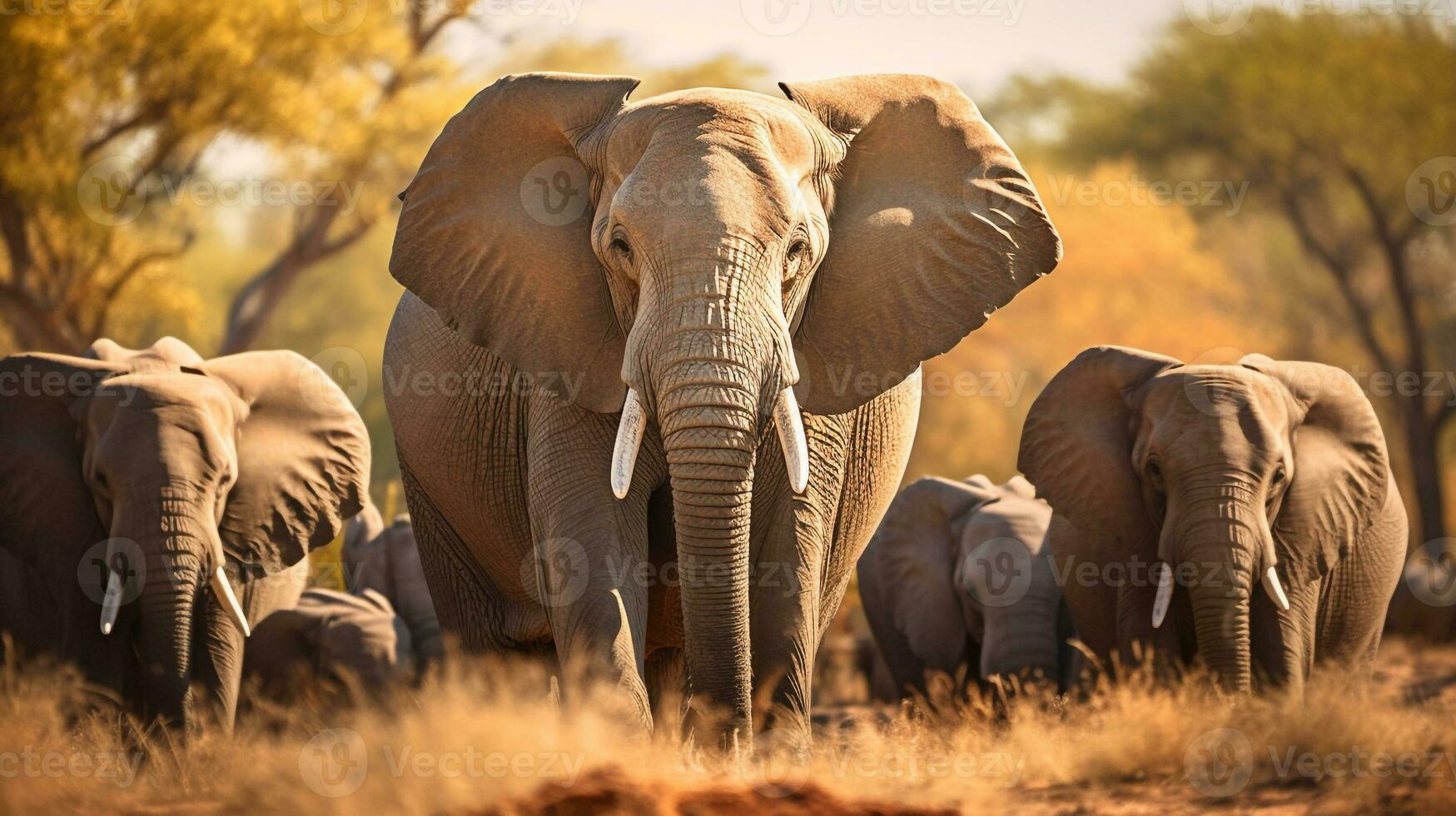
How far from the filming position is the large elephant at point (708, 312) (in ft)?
16.6

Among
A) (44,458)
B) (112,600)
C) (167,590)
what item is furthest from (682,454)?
(44,458)

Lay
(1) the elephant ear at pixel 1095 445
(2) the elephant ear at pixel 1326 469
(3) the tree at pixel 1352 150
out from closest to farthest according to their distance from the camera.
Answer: (2) the elephant ear at pixel 1326 469 < (1) the elephant ear at pixel 1095 445 < (3) the tree at pixel 1352 150

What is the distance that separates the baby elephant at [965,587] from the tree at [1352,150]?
1073cm

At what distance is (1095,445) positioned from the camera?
852 cm

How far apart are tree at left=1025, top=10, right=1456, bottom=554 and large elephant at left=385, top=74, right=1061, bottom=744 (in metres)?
15.4

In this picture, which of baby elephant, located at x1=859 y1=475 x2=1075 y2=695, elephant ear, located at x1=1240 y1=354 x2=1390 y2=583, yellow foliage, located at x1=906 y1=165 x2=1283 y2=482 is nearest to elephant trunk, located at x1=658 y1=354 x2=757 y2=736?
elephant ear, located at x1=1240 y1=354 x2=1390 y2=583

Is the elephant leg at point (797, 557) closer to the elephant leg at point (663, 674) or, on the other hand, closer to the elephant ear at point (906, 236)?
the elephant ear at point (906, 236)

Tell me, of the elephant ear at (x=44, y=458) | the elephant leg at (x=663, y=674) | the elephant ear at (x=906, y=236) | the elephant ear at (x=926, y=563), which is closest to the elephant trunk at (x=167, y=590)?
the elephant ear at (x=44, y=458)

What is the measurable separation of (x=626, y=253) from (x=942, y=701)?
5370 mm

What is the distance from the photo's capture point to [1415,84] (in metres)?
22.1

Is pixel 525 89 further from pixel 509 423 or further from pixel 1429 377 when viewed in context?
pixel 1429 377

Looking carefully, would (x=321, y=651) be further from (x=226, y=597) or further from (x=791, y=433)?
(x=791, y=433)

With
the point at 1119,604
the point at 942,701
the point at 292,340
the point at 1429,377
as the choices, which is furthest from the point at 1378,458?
the point at 292,340

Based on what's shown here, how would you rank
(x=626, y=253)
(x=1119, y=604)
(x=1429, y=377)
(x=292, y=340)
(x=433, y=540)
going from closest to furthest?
(x=626, y=253)
(x=433, y=540)
(x=1119, y=604)
(x=1429, y=377)
(x=292, y=340)
